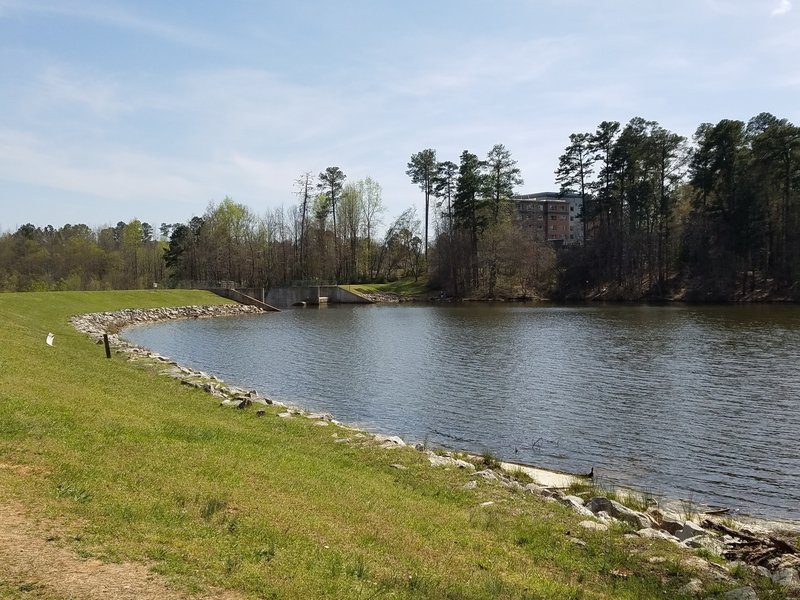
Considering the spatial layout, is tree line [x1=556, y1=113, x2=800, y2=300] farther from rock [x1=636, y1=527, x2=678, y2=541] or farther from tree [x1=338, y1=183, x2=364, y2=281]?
rock [x1=636, y1=527, x2=678, y2=541]

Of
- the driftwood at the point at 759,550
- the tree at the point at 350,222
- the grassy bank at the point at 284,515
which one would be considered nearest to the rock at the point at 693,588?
the grassy bank at the point at 284,515

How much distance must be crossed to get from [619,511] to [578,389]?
46.0ft

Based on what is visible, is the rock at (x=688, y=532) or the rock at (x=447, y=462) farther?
the rock at (x=447, y=462)

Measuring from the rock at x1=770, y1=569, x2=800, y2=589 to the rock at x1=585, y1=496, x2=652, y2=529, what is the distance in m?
2.31

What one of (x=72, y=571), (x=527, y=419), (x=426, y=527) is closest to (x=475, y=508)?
(x=426, y=527)

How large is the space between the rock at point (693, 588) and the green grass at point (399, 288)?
9108 cm

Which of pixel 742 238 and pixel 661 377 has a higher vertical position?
pixel 742 238

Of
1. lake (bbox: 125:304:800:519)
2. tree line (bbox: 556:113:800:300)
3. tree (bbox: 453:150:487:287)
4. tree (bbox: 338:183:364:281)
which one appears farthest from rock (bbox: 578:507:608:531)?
tree (bbox: 338:183:364:281)

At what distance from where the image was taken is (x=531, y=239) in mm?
95000

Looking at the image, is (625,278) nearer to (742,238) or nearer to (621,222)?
(621,222)

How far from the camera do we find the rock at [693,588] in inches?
300

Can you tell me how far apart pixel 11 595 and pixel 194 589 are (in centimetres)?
151

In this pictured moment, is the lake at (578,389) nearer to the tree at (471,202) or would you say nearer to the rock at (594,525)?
the rock at (594,525)

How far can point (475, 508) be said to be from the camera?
10.7 metres
